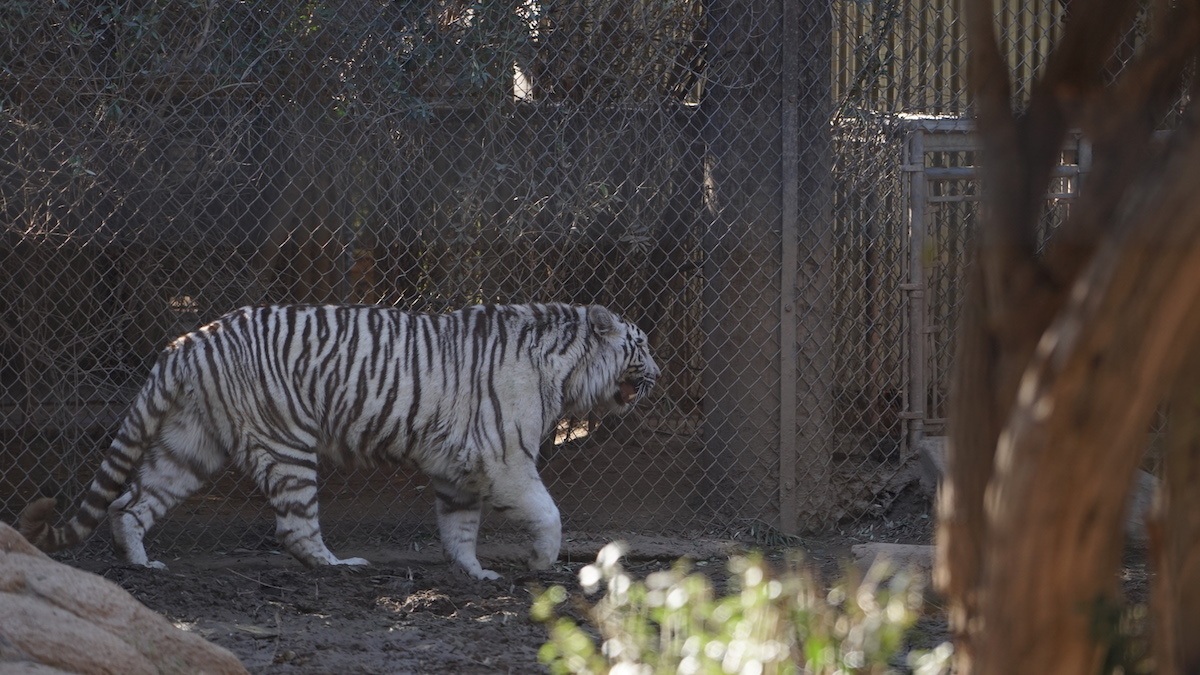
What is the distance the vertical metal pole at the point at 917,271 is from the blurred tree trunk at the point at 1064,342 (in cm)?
426

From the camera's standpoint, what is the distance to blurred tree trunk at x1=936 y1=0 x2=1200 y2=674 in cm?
173

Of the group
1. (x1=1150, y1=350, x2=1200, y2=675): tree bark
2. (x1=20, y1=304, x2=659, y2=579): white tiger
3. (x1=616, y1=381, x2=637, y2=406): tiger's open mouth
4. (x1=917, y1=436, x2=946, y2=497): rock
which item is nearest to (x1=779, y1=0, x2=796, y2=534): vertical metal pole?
(x1=917, y1=436, x2=946, y2=497): rock

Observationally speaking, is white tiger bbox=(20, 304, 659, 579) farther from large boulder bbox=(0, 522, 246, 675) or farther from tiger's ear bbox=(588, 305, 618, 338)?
large boulder bbox=(0, 522, 246, 675)

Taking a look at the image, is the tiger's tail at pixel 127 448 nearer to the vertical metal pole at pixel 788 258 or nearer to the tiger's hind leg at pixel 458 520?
the tiger's hind leg at pixel 458 520

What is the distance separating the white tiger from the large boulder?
1816mm

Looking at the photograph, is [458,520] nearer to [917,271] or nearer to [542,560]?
[542,560]

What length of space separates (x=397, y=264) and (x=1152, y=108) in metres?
4.57

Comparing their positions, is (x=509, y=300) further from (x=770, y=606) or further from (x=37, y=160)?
(x=770, y=606)

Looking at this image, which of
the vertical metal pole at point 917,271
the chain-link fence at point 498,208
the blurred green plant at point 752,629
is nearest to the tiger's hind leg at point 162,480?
the chain-link fence at point 498,208

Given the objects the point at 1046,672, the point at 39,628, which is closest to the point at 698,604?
the point at 1046,672

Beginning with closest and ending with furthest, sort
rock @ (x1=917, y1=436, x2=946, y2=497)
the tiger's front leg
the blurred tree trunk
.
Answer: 1. the blurred tree trunk
2. the tiger's front leg
3. rock @ (x1=917, y1=436, x2=946, y2=497)

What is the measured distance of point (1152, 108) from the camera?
6.50ft

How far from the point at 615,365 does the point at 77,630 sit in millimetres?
3330

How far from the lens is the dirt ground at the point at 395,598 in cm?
430
